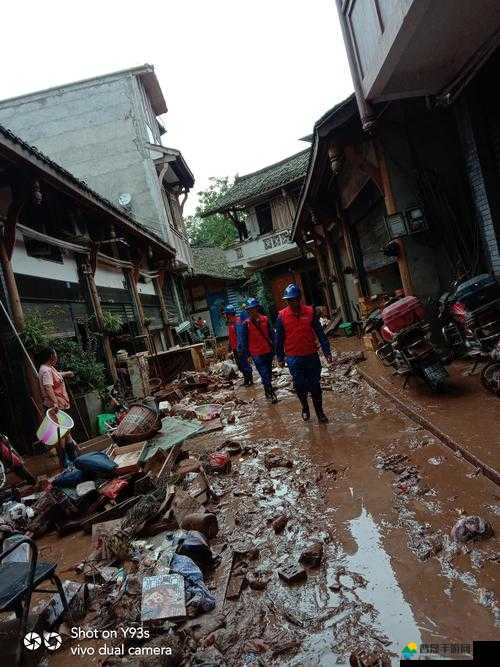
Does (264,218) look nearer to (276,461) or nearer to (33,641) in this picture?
(276,461)

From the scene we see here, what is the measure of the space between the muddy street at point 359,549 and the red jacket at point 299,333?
1.37 m

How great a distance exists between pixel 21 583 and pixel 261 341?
19.8ft

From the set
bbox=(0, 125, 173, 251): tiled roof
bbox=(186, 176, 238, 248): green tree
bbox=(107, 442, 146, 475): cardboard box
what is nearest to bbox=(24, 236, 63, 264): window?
bbox=(0, 125, 173, 251): tiled roof

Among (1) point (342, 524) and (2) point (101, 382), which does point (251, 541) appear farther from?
(2) point (101, 382)

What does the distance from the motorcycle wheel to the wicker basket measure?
4.45m

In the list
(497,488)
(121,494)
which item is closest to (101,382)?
(121,494)

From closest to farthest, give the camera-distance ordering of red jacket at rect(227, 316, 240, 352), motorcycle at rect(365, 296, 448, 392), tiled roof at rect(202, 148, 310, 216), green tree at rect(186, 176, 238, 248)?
motorcycle at rect(365, 296, 448, 392)
red jacket at rect(227, 316, 240, 352)
tiled roof at rect(202, 148, 310, 216)
green tree at rect(186, 176, 238, 248)

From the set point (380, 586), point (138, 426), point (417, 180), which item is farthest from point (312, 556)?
point (417, 180)

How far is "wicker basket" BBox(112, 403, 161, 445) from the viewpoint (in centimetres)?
598

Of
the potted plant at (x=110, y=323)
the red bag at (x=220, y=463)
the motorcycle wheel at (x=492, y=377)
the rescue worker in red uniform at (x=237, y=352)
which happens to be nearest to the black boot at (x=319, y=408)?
the red bag at (x=220, y=463)

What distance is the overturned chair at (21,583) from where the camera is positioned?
2121mm

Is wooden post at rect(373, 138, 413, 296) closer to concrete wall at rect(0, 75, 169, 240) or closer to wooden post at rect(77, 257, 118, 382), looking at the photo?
wooden post at rect(77, 257, 118, 382)

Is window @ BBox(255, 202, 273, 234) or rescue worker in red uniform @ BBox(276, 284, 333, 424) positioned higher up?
window @ BBox(255, 202, 273, 234)

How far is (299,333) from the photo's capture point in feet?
19.4
